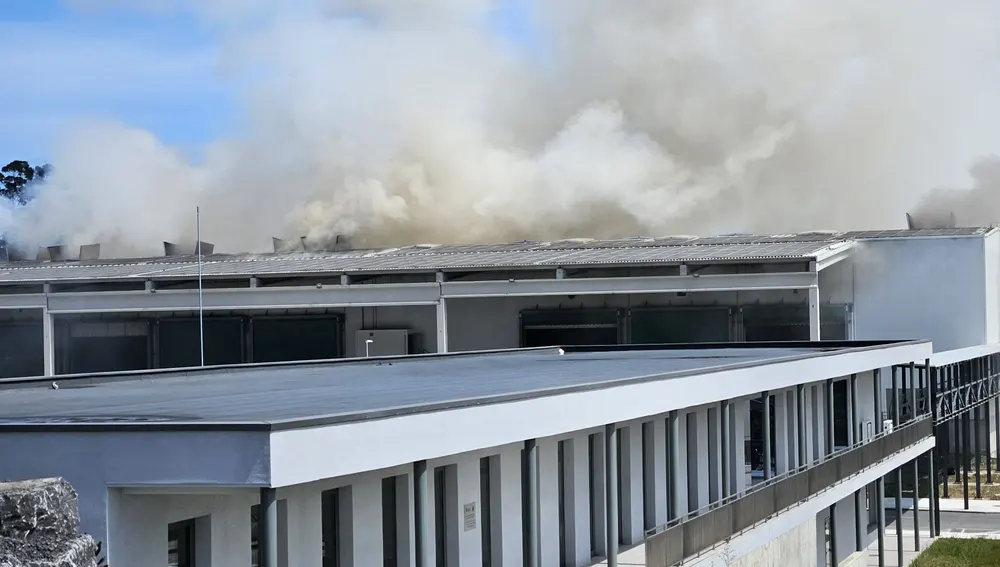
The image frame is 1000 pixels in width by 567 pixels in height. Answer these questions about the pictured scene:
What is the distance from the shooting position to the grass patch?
3033cm

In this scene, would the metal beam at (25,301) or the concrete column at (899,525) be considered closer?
the concrete column at (899,525)

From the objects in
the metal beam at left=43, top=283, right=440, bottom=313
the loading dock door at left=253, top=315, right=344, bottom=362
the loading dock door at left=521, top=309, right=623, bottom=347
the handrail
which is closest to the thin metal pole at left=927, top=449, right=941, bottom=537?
the handrail

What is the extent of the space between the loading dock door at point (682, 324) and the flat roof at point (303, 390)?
41.1 feet

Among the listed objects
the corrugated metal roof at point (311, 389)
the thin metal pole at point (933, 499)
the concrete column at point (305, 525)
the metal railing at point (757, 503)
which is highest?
the corrugated metal roof at point (311, 389)

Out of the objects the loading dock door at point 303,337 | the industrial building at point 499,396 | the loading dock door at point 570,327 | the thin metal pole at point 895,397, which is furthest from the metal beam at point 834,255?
the loading dock door at point 303,337

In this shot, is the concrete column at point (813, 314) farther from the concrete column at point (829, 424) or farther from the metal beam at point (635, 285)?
the concrete column at point (829, 424)

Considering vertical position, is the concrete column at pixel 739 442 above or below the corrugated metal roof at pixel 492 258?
below

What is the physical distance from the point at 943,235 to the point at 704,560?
28666 millimetres

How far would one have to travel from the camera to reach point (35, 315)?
45438 millimetres

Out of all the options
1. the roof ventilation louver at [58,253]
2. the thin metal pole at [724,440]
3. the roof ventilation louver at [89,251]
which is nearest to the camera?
the thin metal pole at [724,440]

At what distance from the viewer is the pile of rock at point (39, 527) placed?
26.8 feet

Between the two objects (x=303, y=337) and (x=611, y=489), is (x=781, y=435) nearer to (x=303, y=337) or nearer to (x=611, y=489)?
(x=611, y=489)

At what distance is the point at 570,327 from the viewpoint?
41188 mm

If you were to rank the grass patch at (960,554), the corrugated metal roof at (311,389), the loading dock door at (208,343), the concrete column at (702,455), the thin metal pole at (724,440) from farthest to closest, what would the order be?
the loading dock door at (208,343) < the grass patch at (960,554) < the concrete column at (702,455) < the thin metal pole at (724,440) < the corrugated metal roof at (311,389)
